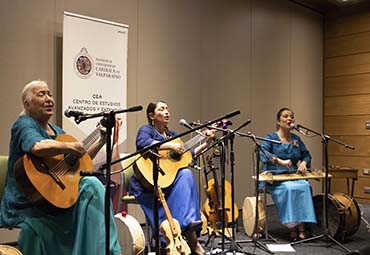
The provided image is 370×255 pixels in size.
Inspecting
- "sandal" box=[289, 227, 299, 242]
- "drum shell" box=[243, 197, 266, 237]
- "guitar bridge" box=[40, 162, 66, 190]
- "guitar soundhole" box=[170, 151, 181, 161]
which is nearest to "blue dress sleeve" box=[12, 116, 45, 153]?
"guitar bridge" box=[40, 162, 66, 190]

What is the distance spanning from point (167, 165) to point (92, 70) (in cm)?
130

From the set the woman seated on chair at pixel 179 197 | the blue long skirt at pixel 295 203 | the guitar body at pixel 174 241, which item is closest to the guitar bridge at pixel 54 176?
the guitar body at pixel 174 241

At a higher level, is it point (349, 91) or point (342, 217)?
point (349, 91)

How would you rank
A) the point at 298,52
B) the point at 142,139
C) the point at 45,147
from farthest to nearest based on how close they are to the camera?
1. the point at 298,52
2. the point at 142,139
3. the point at 45,147

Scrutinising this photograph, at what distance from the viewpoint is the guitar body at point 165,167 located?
3.19 meters

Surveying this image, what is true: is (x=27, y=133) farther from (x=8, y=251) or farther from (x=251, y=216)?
(x=251, y=216)

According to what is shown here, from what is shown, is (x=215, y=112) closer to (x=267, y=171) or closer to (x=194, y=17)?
(x=194, y=17)

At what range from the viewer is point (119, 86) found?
4262 mm

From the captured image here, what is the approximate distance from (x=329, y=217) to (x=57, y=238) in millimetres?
2670

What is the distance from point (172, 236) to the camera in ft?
9.58

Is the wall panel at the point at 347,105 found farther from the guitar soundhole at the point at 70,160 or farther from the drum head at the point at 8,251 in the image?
the drum head at the point at 8,251

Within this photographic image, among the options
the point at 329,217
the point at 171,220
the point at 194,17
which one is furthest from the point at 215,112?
the point at 171,220

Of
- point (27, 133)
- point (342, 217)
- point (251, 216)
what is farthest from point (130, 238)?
point (342, 217)

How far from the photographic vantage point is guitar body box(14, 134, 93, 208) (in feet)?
7.33
